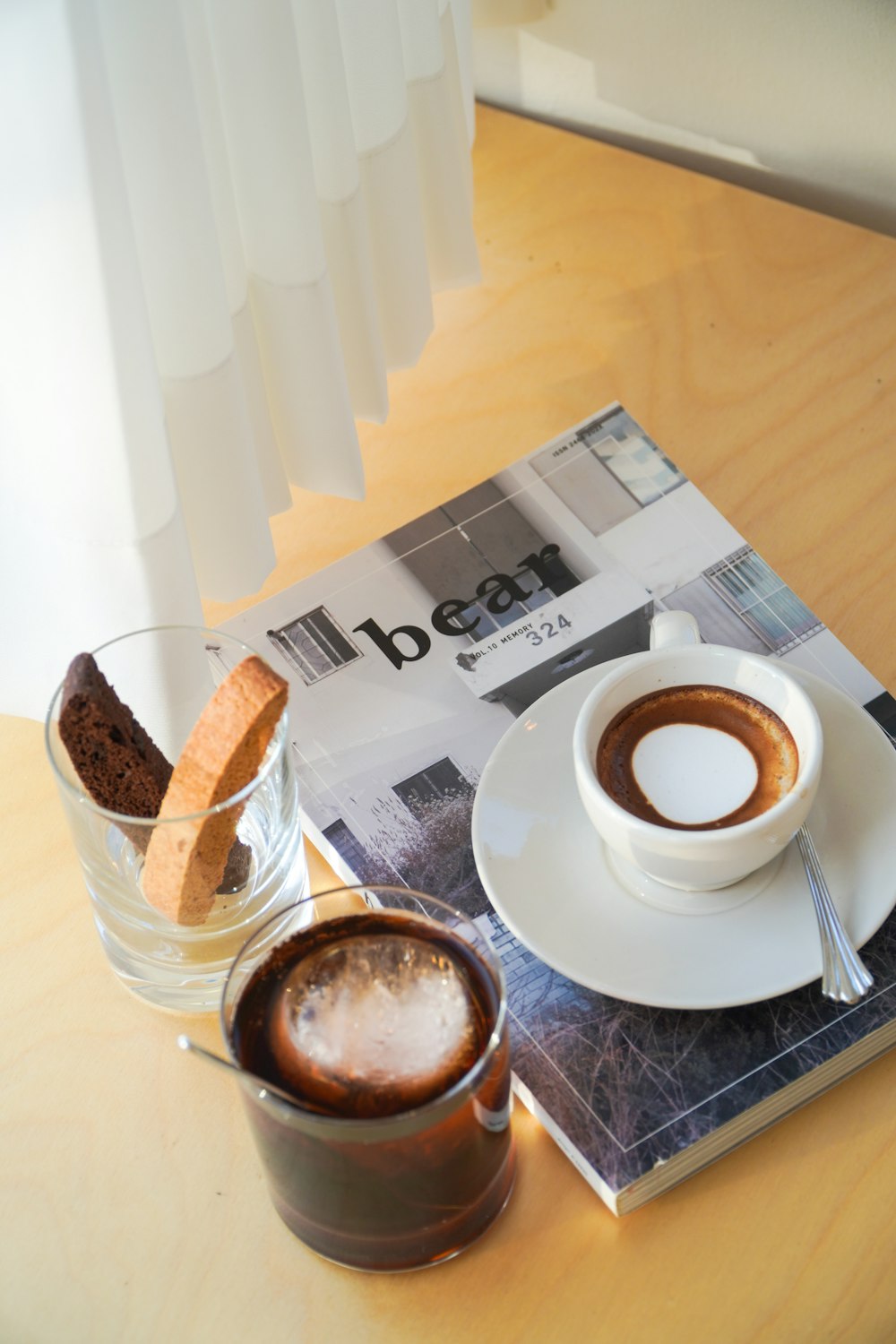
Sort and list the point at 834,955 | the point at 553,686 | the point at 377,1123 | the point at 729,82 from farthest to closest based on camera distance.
Answer: the point at 729,82 < the point at 553,686 < the point at 834,955 < the point at 377,1123

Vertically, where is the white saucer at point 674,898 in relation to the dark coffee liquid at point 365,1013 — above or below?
below

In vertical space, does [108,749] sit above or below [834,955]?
above

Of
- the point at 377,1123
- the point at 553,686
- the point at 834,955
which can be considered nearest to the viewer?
the point at 377,1123

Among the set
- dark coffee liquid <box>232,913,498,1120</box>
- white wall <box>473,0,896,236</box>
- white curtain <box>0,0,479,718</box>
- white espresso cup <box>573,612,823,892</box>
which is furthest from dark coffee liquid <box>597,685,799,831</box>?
white wall <box>473,0,896,236</box>

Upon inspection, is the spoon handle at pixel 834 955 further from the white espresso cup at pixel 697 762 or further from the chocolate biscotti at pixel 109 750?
the chocolate biscotti at pixel 109 750

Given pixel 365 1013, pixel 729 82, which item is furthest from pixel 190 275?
pixel 729 82

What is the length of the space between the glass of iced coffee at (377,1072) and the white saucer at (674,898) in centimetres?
7

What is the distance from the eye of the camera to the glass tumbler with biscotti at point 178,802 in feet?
1.66

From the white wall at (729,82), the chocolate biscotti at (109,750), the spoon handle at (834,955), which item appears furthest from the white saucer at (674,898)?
the white wall at (729,82)

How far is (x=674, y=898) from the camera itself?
1.89 ft

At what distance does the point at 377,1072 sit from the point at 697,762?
20 cm

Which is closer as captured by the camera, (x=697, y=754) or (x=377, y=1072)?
(x=377, y=1072)

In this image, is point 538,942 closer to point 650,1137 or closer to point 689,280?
point 650,1137

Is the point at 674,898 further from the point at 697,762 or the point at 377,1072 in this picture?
the point at 377,1072
